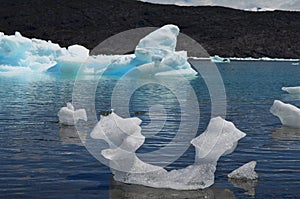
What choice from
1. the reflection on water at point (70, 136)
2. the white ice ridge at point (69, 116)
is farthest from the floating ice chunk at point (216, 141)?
the white ice ridge at point (69, 116)

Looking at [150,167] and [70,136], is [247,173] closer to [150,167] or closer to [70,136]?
[150,167]

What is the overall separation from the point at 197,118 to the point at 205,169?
8.05 metres

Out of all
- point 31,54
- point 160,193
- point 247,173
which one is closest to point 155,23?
point 31,54

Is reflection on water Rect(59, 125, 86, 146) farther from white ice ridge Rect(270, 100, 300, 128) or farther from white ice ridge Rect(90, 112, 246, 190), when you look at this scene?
white ice ridge Rect(270, 100, 300, 128)

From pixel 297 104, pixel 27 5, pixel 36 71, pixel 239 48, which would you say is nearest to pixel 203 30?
pixel 239 48

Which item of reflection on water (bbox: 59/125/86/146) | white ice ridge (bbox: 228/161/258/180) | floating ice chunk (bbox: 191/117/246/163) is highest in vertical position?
floating ice chunk (bbox: 191/117/246/163)

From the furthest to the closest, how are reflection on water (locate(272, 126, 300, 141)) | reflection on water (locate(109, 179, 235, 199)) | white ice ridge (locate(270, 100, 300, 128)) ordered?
white ice ridge (locate(270, 100, 300, 128)) < reflection on water (locate(272, 126, 300, 141)) < reflection on water (locate(109, 179, 235, 199))

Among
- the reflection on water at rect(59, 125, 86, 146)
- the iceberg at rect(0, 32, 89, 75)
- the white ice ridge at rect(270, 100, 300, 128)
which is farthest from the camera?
the iceberg at rect(0, 32, 89, 75)

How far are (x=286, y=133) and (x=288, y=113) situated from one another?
41.2 inches

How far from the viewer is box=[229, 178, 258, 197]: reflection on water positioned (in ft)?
24.6

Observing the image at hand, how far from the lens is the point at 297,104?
20.2 m

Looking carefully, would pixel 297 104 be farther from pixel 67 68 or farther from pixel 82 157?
pixel 67 68

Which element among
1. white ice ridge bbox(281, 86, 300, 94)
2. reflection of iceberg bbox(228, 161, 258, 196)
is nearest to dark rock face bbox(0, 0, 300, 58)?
white ice ridge bbox(281, 86, 300, 94)

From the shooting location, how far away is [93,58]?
132 ft
